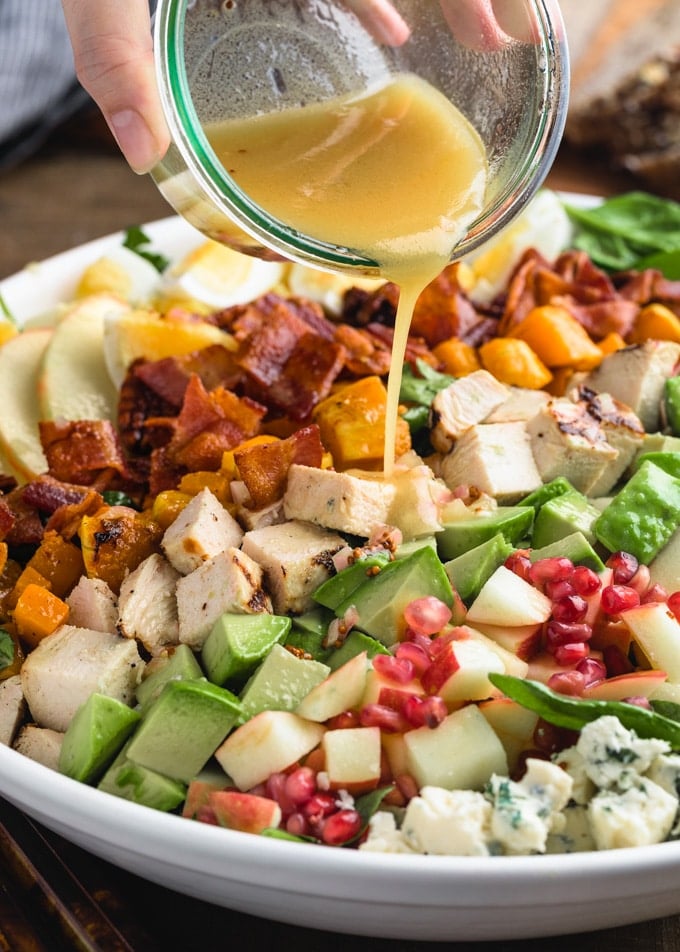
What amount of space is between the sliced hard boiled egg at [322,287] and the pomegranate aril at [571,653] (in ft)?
7.09

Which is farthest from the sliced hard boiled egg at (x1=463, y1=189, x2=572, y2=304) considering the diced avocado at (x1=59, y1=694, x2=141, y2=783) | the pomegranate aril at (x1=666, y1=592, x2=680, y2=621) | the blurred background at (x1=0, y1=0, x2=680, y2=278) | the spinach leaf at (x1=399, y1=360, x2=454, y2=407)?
the diced avocado at (x1=59, y1=694, x2=141, y2=783)

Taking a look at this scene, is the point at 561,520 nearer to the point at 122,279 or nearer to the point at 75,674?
the point at 75,674

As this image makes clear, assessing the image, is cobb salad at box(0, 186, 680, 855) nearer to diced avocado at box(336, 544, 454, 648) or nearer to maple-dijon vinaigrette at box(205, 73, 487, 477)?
diced avocado at box(336, 544, 454, 648)

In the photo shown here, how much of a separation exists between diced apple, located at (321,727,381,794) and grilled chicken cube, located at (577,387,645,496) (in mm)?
1286

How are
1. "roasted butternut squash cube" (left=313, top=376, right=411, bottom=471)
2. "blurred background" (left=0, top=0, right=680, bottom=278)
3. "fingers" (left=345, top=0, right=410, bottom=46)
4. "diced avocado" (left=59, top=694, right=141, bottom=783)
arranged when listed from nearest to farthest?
"diced avocado" (left=59, top=694, right=141, bottom=783) → "fingers" (left=345, top=0, right=410, bottom=46) → "roasted butternut squash cube" (left=313, top=376, right=411, bottom=471) → "blurred background" (left=0, top=0, right=680, bottom=278)

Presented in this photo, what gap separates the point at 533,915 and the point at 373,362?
7.06 ft

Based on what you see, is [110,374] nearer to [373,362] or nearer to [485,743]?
[373,362]

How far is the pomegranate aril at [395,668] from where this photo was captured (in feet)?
8.60

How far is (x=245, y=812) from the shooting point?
243cm

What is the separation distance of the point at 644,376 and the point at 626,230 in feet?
5.24

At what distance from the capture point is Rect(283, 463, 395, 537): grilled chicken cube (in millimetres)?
3043

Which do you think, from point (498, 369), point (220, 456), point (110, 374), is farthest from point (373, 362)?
point (110, 374)

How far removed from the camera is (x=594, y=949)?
103 inches

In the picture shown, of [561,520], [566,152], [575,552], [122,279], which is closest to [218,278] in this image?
[122,279]
